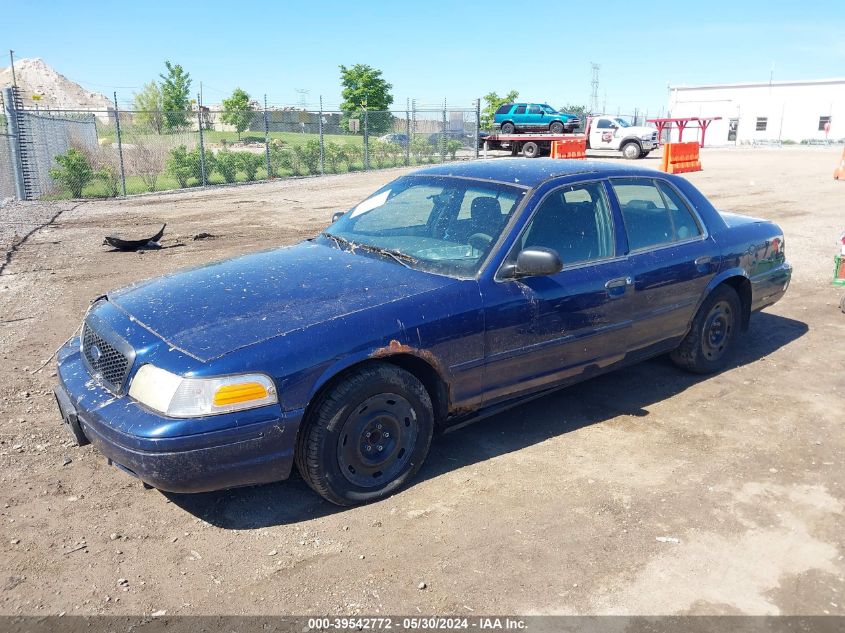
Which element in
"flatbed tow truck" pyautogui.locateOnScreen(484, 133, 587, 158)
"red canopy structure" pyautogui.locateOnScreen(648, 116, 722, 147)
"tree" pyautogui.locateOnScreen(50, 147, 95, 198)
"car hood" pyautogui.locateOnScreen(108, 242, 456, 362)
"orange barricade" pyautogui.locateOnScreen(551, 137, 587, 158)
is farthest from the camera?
"red canopy structure" pyautogui.locateOnScreen(648, 116, 722, 147)

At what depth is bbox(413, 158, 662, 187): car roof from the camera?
174 inches

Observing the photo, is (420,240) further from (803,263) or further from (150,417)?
(803,263)

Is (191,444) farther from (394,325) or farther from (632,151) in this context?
(632,151)

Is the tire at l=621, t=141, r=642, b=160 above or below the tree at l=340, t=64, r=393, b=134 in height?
below

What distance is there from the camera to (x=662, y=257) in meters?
4.78

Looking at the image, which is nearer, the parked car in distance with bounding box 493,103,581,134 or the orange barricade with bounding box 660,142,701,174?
the orange barricade with bounding box 660,142,701,174

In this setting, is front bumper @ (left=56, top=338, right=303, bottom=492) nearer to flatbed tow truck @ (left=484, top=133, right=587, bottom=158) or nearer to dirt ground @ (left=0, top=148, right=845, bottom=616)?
dirt ground @ (left=0, top=148, right=845, bottom=616)

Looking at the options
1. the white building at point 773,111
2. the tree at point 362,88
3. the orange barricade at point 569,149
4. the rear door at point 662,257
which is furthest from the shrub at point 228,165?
the white building at point 773,111

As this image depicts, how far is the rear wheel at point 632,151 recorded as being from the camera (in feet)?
98.5

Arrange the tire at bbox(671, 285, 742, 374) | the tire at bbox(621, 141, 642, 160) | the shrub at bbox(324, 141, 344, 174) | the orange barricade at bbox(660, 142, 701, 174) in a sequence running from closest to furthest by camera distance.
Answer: the tire at bbox(671, 285, 742, 374) → the orange barricade at bbox(660, 142, 701, 174) → the shrub at bbox(324, 141, 344, 174) → the tire at bbox(621, 141, 642, 160)

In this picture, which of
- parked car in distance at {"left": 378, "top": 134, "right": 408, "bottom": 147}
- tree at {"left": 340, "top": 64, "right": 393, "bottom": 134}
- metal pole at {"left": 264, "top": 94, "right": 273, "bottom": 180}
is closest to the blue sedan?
metal pole at {"left": 264, "top": 94, "right": 273, "bottom": 180}

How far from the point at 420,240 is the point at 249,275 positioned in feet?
3.45

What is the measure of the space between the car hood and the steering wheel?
36 centimetres

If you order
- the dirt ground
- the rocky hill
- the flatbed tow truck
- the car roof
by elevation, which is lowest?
the dirt ground
